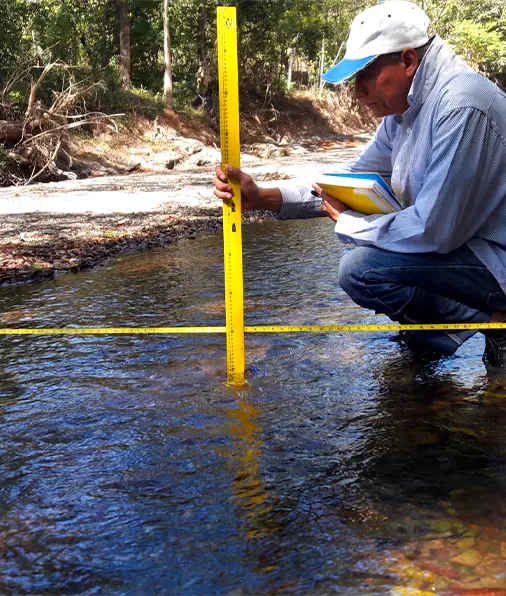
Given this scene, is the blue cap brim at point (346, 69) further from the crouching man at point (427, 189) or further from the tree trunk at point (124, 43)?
the tree trunk at point (124, 43)

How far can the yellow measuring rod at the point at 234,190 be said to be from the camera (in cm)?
317

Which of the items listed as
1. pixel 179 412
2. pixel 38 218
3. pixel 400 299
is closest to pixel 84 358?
pixel 179 412

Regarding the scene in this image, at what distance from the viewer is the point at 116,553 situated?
2.08m

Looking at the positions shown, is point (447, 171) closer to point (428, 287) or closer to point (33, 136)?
point (428, 287)

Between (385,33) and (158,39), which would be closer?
(385,33)

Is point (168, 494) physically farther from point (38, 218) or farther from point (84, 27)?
point (84, 27)

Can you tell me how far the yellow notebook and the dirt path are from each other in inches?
20.5

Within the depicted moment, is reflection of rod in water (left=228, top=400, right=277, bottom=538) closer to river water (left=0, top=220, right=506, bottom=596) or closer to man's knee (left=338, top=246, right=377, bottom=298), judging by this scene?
river water (left=0, top=220, right=506, bottom=596)

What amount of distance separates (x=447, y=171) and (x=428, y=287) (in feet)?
2.11

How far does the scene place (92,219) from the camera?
31.4ft

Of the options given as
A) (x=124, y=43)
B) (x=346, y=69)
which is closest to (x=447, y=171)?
(x=346, y=69)

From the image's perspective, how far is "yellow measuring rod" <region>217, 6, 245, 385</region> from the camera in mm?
3174

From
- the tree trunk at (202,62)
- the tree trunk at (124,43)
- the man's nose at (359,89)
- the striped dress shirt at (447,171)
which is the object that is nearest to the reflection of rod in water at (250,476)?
the striped dress shirt at (447,171)

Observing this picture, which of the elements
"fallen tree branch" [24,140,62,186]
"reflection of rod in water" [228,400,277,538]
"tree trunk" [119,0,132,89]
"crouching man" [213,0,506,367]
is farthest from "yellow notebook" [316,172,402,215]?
"tree trunk" [119,0,132,89]
